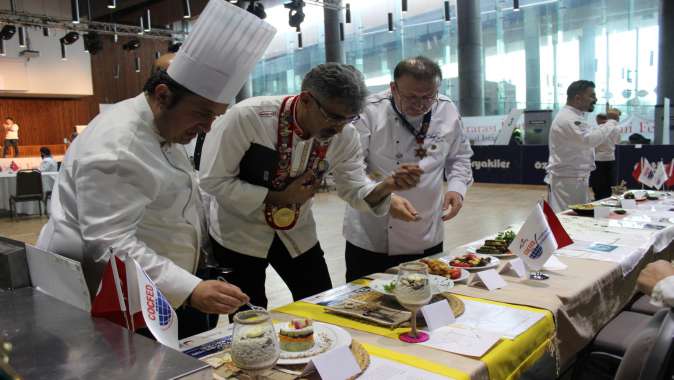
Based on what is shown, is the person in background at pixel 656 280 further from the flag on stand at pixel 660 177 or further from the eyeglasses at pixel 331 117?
the flag on stand at pixel 660 177

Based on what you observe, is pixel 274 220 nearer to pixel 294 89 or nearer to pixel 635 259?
pixel 635 259

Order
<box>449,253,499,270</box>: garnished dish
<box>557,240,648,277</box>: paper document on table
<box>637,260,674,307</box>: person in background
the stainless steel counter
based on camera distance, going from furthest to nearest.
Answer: <box>557,240,648,277</box>: paper document on table
<box>449,253,499,270</box>: garnished dish
<box>637,260,674,307</box>: person in background
the stainless steel counter

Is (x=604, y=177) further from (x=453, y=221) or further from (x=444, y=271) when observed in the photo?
(x=444, y=271)

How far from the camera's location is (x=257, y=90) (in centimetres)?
1909

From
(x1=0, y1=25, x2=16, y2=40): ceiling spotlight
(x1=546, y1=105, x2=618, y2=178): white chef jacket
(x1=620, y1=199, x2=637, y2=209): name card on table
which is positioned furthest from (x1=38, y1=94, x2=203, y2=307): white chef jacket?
(x1=0, y1=25, x2=16, y2=40): ceiling spotlight

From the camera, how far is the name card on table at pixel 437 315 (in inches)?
51.2

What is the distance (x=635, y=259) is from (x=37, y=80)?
58.4ft

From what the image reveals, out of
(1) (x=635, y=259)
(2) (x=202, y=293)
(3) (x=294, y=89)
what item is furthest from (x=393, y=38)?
(2) (x=202, y=293)

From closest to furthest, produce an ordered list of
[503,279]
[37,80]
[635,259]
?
[503,279]
[635,259]
[37,80]

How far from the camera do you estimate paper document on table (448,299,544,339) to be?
51.4 inches

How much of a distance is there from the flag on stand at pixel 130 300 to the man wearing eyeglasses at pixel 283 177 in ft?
2.42

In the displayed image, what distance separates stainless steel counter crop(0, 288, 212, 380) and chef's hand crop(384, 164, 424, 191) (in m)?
1.11

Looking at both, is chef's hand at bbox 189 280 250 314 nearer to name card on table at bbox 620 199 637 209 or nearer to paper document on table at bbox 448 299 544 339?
paper document on table at bbox 448 299 544 339

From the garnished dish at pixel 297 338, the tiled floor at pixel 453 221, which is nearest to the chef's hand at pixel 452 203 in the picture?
the garnished dish at pixel 297 338
